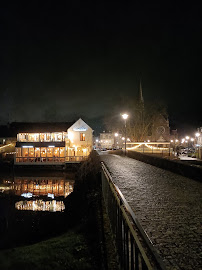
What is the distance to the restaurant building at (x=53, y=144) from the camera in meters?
38.0

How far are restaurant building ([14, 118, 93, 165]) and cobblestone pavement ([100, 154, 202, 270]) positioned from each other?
3003 cm

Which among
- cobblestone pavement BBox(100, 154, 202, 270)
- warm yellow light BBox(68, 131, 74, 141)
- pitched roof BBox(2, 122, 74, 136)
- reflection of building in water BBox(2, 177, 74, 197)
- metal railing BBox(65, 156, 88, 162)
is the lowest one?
reflection of building in water BBox(2, 177, 74, 197)

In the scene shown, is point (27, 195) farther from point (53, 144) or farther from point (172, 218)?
point (53, 144)

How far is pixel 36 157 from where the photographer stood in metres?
37.8

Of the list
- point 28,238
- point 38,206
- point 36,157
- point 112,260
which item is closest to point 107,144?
point 36,157

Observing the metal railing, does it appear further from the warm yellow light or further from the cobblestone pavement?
the cobblestone pavement

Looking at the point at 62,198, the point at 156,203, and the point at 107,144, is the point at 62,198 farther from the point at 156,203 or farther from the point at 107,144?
the point at 107,144

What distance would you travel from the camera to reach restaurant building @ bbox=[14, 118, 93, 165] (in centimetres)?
3797

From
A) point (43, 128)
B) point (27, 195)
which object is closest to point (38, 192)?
point (27, 195)

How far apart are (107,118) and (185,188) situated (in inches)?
1387

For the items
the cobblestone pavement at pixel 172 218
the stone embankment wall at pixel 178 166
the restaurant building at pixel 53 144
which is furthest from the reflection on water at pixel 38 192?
the cobblestone pavement at pixel 172 218

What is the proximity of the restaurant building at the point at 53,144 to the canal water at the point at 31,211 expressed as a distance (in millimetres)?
10296

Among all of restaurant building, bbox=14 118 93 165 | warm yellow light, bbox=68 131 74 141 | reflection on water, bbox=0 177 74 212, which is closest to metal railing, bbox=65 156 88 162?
restaurant building, bbox=14 118 93 165

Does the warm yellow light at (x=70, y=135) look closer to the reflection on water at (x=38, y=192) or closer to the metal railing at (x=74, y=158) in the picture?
the metal railing at (x=74, y=158)
